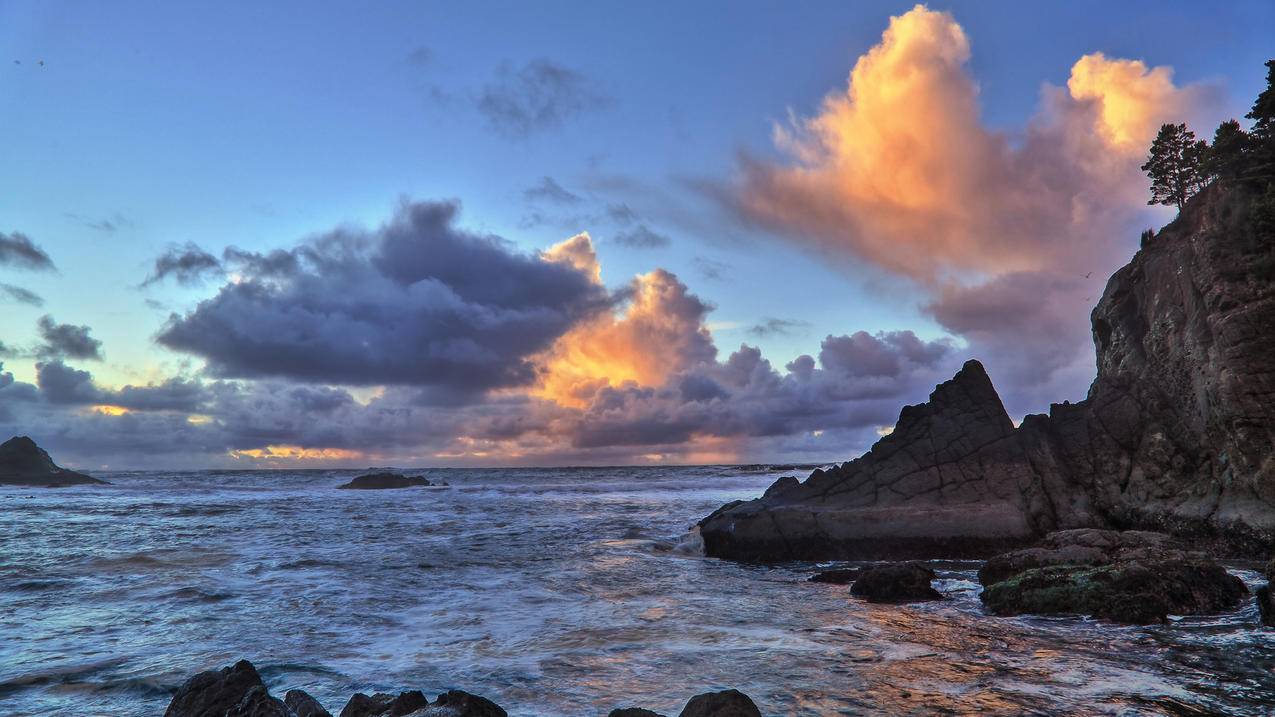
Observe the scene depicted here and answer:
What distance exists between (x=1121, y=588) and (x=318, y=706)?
14.0 meters

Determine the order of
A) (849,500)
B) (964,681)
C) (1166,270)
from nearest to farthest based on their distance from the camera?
(964,681)
(849,500)
(1166,270)

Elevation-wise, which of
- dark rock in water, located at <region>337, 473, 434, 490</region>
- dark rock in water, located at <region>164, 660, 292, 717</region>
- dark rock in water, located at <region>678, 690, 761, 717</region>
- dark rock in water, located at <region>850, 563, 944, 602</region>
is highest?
dark rock in water, located at <region>678, 690, 761, 717</region>

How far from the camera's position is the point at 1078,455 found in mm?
22922

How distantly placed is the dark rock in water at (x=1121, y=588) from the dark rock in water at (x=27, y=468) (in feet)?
365

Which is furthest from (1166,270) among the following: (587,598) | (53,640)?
(53,640)

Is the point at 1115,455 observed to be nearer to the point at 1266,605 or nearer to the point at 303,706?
the point at 1266,605

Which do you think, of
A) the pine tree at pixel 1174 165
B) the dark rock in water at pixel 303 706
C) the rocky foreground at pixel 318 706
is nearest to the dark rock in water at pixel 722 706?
the rocky foreground at pixel 318 706

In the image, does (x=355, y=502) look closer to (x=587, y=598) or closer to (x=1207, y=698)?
(x=587, y=598)

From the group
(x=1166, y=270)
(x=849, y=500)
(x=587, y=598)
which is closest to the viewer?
(x=587, y=598)

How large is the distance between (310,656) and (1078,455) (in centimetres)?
2380

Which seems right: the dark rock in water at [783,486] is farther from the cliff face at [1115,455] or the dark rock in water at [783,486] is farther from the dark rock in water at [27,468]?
the dark rock in water at [27,468]

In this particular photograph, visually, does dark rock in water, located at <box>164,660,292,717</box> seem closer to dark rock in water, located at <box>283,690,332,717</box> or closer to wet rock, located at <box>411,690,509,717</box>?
dark rock in water, located at <box>283,690,332,717</box>

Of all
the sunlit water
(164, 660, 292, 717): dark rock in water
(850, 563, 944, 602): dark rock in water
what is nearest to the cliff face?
the sunlit water

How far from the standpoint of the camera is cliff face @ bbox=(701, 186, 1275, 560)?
62.2 ft
